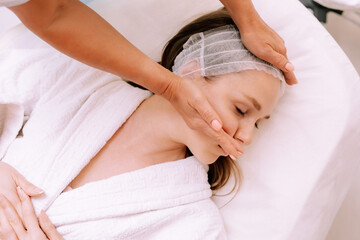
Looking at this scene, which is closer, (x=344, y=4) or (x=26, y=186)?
(x=26, y=186)

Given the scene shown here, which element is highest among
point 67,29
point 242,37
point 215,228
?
point 67,29

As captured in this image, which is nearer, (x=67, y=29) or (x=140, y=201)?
(x=67, y=29)

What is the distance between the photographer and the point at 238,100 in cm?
100

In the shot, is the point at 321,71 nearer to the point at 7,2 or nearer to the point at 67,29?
the point at 67,29

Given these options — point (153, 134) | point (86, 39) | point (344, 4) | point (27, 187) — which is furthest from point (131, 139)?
point (344, 4)

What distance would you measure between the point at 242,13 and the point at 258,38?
0.10 m

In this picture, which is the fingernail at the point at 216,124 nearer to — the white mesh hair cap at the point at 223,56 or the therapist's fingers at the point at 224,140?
the therapist's fingers at the point at 224,140

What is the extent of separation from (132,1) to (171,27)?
178mm

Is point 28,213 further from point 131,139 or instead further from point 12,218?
point 131,139

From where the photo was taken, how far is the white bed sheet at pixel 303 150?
1.15m

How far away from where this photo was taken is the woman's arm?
1031 mm

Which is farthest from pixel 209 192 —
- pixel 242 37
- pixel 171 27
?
pixel 171 27

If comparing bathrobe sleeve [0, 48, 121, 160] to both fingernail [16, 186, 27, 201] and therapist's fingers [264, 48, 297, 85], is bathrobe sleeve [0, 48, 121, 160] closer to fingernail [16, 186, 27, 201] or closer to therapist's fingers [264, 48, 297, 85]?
fingernail [16, 186, 27, 201]

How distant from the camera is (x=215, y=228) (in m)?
1.11
